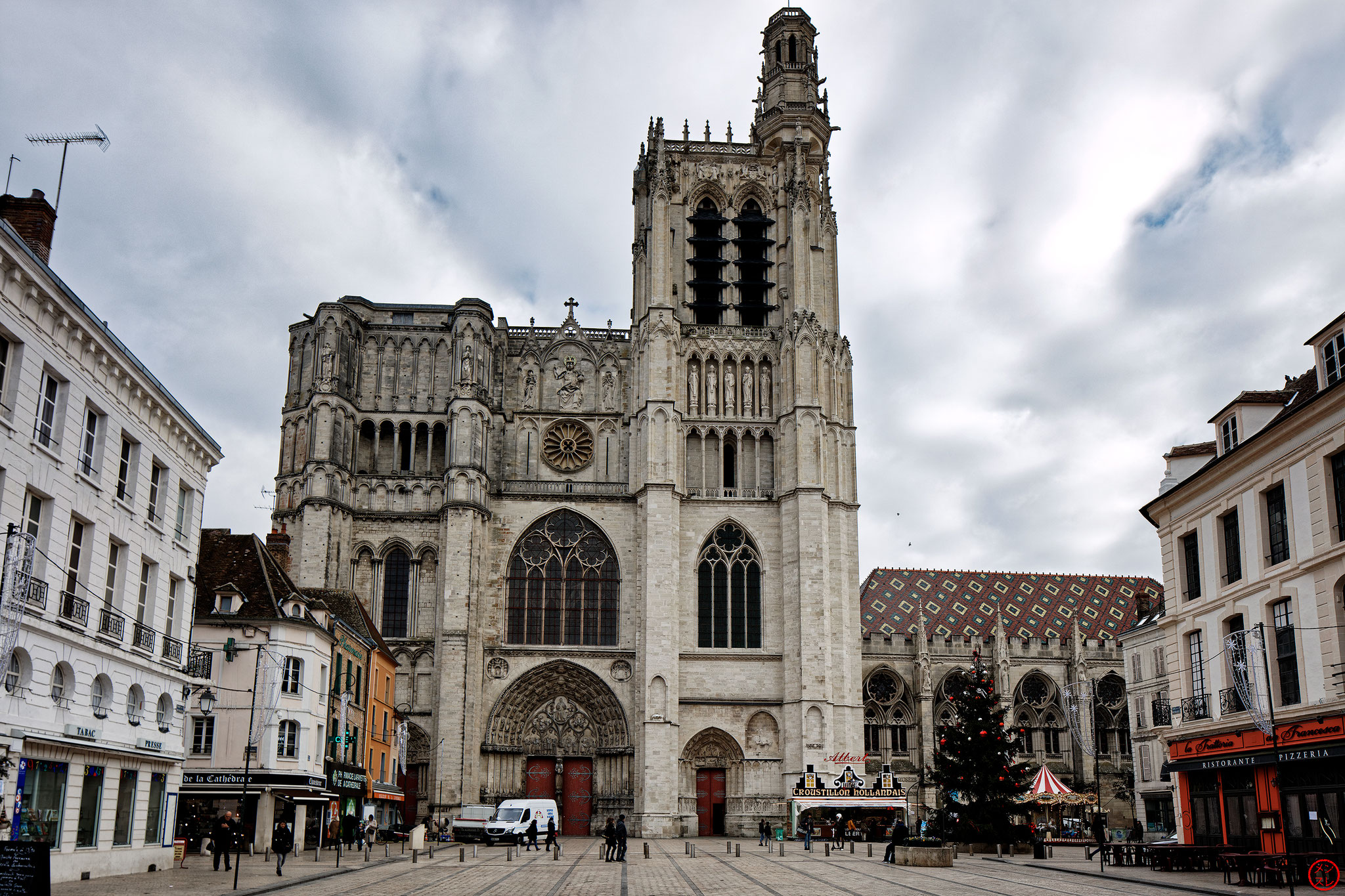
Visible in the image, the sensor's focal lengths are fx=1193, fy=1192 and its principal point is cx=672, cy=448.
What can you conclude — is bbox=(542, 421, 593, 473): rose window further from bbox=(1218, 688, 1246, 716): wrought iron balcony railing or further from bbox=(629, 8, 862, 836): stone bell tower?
bbox=(1218, 688, 1246, 716): wrought iron balcony railing

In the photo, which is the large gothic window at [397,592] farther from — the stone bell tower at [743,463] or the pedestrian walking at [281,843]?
the pedestrian walking at [281,843]

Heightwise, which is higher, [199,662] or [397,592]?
[397,592]

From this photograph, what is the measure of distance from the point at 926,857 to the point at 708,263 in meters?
29.9

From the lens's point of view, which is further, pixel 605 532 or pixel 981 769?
pixel 605 532

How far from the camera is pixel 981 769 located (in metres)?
30.6

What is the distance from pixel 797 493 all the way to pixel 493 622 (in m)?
12.2

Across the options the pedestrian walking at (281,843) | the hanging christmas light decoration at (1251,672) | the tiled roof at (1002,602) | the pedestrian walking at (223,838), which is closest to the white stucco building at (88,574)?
the pedestrian walking at (223,838)

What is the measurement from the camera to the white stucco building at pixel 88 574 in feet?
53.7

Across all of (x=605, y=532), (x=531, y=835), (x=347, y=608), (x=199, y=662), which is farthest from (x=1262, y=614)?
(x=605, y=532)

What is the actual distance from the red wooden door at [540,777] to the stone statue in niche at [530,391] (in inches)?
531

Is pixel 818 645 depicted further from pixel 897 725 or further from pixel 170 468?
pixel 170 468

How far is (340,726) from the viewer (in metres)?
31.9

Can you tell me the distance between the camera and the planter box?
24.9 meters

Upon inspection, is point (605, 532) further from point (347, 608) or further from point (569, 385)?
point (347, 608)
